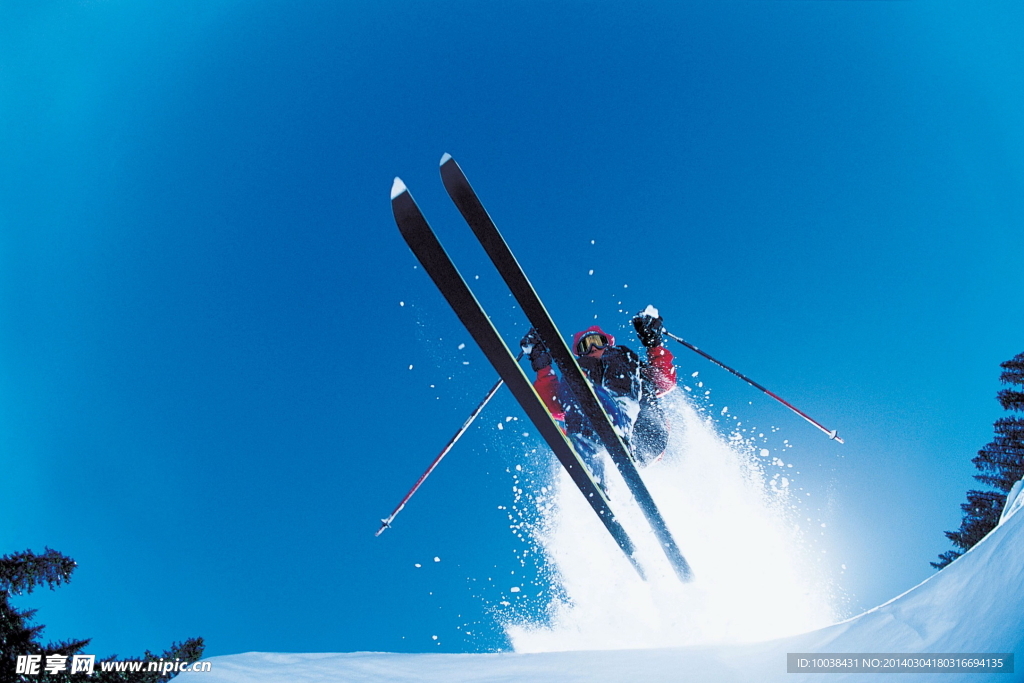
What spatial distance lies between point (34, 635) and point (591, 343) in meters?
5.39

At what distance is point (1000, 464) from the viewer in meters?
7.02

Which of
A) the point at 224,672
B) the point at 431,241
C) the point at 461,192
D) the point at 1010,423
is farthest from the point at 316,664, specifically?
the point at 1010,423

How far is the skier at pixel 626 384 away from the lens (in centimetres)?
546

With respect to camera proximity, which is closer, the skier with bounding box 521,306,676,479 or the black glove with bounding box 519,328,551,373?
the skier with bounding box 521,306,676,479

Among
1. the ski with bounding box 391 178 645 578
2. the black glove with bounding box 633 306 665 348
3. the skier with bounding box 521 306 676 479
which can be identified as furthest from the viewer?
the black glove with bounding box 633 306 665 348

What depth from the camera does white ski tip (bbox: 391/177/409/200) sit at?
3797 millimetres

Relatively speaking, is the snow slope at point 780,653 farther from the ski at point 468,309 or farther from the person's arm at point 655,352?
the person's arm at point 655,352

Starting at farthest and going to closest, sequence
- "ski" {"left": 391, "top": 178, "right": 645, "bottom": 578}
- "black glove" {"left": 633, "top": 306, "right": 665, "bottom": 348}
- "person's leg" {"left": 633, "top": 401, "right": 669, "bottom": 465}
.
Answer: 1. "black glove" {"left": 633, "top": 306, "right": 665, "bottom": 348}
2. "person's leg" {"left": 633, "top": 401, "right": 669, "bottom": 465}
3. "ski" {"left": 391, "top": 178, "right": 645, "bottom": 578}

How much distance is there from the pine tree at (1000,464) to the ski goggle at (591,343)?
594cm

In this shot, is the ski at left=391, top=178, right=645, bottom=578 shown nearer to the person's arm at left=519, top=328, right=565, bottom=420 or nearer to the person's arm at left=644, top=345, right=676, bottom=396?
the person's arm at left=519, top=328, right=565, bottom=420

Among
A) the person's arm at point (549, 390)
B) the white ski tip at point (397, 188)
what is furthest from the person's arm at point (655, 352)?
the white ski tip at point (397, 188)

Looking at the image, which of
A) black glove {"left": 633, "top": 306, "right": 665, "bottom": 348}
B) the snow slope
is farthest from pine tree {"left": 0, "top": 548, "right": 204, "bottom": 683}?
black glove {"left": 633, "top": 306, "right": 665, "bottom": 348}

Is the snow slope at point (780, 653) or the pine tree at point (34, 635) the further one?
the pine tree at point (34, 635)

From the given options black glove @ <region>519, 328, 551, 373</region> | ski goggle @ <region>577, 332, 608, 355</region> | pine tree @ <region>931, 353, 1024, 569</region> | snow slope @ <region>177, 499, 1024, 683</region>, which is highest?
ski goggle @ <region>577, 332, 608, 355</region>
